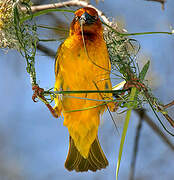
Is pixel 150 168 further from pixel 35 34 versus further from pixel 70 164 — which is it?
pixel 35 34

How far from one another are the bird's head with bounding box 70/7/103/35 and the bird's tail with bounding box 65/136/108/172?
0.74 m

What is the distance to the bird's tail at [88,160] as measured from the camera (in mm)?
2057

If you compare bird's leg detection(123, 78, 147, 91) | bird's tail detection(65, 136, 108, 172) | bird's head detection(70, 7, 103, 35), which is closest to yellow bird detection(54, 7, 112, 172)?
bird's head detection(70, 7, 103, 35)

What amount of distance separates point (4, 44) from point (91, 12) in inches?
21.9

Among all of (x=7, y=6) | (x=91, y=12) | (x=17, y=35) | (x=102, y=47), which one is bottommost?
(x=17, y=35)

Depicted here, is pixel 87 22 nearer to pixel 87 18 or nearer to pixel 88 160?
pixel 87 18

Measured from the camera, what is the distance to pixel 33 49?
54.2 inches

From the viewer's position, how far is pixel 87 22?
5.53ft

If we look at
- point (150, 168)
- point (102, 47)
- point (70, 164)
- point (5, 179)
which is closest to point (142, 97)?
point (102, 47)

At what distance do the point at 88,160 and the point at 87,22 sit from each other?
93 cm

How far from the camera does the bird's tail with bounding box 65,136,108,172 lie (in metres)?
2.06

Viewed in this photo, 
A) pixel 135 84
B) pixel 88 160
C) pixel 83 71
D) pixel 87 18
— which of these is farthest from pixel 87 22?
pixel 88 160

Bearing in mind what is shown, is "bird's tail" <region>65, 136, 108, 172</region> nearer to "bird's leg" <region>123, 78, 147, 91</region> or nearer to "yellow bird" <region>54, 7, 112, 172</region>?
"yellow bird" <region>54, 7, 112, 172</region>

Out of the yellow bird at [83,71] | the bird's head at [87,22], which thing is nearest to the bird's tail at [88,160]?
the yellow bird at [83,71]
